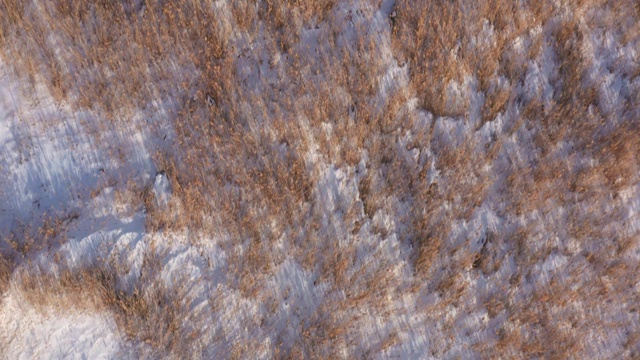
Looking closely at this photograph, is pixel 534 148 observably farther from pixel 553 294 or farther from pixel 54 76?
pixel 54 76

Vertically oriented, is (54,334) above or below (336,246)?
below

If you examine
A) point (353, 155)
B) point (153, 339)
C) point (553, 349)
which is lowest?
point (553, 349)

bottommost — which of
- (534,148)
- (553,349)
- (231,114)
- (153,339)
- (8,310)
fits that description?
(553,349)

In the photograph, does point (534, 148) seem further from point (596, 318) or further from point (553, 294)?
point (596, 318)

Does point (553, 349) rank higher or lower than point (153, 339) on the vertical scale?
lower

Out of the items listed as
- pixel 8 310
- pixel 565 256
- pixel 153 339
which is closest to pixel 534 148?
pixel 565 256

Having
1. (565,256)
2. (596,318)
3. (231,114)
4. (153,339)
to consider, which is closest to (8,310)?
(153,339)
